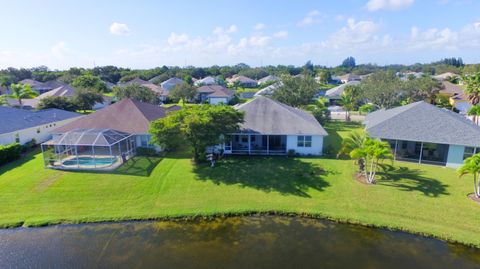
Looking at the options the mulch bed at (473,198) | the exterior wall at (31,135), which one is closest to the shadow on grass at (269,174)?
the mulch bed at (473,198)

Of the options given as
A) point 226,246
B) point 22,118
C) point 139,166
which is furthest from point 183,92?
point 226,246

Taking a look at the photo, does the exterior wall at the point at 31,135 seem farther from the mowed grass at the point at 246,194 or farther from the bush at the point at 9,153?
the mowed grass at the point at 246,194

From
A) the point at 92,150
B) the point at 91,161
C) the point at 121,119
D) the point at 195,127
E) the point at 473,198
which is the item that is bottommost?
the point at 473,198

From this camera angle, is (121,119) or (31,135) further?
(31,135)

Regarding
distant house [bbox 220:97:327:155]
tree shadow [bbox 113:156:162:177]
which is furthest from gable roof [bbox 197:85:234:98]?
tree shadow [bbox 113:156:162:177]

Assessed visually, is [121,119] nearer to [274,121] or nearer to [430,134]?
[274,121]

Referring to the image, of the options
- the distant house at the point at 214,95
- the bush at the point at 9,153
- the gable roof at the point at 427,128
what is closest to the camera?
the gable roof at the point at 427,128
